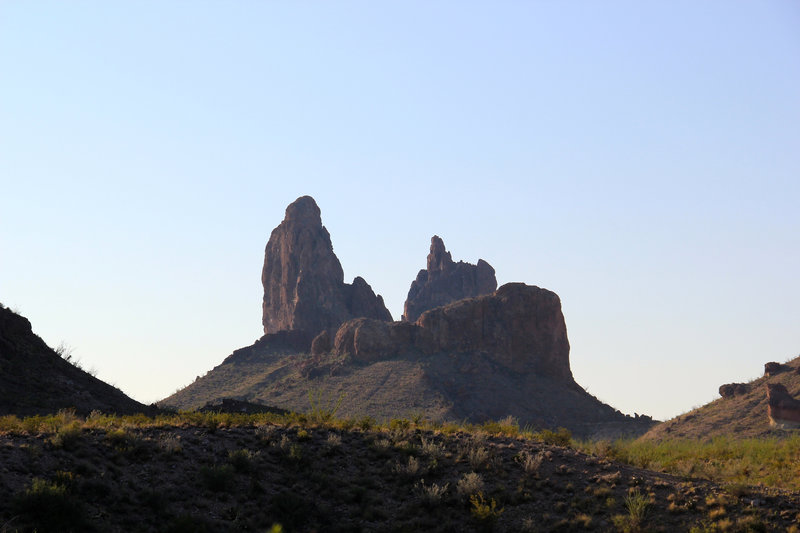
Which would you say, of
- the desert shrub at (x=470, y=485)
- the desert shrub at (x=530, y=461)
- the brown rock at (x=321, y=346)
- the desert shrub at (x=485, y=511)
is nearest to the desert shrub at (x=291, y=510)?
the desert shrub at (x=470, y=485)

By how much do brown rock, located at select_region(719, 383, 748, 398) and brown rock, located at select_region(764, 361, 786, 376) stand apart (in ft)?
11.3

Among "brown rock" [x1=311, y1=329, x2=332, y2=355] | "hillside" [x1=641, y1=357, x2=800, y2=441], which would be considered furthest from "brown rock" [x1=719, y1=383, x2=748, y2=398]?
"brown rock" [x1=311, y1=329, x2=332, y2=355]

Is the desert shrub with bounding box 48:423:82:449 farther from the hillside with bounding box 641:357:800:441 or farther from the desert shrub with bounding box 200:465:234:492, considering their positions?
the hillside with bounding box 641:357:800:441

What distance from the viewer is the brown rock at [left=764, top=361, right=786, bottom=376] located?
10278 cm

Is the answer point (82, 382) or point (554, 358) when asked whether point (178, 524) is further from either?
point (554, 358)

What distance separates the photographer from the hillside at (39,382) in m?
38.2

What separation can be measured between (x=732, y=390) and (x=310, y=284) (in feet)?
335

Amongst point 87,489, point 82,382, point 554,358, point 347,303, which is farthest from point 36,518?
point 347,303

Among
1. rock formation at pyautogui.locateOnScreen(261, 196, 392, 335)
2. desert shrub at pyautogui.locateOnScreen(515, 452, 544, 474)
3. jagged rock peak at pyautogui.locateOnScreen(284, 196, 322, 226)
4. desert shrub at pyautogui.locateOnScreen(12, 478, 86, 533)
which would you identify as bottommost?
desert shrub at pyautogui.locateOnScreen(12, 478, 86, 533)

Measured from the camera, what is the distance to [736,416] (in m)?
94.3

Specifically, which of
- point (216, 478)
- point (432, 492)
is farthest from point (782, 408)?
point (216, 478)

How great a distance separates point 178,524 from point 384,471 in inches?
256

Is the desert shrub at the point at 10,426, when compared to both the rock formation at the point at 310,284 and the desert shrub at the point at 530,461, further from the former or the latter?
the rock formation at the point at 310,284

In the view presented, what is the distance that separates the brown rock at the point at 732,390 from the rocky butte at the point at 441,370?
18.8 m
